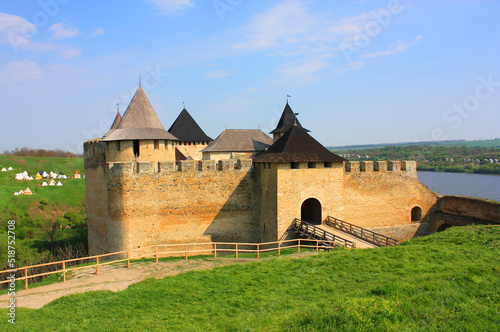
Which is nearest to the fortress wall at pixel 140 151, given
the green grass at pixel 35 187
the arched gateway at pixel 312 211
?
the arched gateway at pixel 312 211

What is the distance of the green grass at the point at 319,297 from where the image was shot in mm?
5719

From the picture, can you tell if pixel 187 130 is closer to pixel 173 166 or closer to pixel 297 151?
pixel 173 166

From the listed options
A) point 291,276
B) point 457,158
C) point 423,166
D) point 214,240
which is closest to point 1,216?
point 214,240

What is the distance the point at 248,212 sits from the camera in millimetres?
15547

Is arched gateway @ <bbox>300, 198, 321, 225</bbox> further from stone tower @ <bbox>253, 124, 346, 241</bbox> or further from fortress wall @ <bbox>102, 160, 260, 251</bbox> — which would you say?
fortress wall @ <bbox>102, 160, 260, 251</bbox>

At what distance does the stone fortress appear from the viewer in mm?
14039

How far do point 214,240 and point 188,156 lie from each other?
31.8 ft

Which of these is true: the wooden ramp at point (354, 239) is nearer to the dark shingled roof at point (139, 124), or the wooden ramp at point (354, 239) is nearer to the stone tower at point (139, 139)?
the stone tower at point (139, 139)

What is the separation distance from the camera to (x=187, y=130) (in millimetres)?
24906

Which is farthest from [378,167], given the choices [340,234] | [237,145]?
[237,145]

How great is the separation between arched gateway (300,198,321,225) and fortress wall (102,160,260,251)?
8.21 feet

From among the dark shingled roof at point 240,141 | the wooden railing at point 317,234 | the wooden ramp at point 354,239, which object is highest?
the dark shingled roof at point 240,141

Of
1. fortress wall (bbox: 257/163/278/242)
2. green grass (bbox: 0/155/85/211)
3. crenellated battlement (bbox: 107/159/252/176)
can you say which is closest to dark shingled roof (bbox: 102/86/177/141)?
crenellated battlement (bbox: 107/159/252/176)

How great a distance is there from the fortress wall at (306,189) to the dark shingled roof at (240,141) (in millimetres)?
7490
